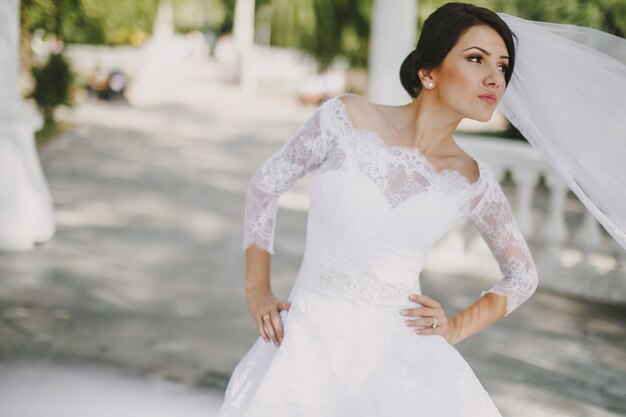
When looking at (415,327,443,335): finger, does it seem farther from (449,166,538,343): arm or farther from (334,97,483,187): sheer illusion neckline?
(334,97,483,187): sheer illusion neckline

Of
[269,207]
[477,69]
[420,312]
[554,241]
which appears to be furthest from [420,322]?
[554,241]

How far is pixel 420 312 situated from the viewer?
7.60 ft

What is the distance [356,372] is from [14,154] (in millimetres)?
5488

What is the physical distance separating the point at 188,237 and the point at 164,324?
277 cm

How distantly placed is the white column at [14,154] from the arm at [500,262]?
5.31m

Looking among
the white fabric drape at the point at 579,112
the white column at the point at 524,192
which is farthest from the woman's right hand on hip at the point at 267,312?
the white column at the point at 524,192

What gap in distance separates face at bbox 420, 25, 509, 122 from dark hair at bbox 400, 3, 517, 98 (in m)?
0.01

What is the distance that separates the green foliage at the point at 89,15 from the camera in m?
11.5

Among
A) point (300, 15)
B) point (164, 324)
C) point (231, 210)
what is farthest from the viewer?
point (300, 15)

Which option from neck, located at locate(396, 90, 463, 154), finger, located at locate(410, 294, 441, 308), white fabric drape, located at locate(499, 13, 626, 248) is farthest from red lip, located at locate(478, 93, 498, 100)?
finger, located at locate(410, 294, 441, 308)

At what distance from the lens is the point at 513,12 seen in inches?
396

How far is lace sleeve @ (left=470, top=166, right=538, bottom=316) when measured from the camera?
2.45m

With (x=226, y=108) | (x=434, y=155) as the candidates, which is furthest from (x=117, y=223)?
(x=226, y=108)

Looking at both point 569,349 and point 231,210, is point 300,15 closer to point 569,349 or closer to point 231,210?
point 231,210
